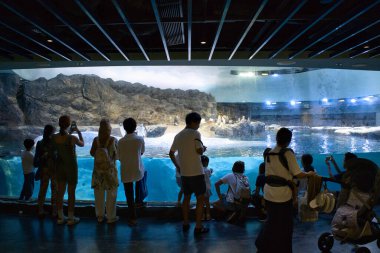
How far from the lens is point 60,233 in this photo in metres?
4.46

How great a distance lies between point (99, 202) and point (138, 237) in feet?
3.34

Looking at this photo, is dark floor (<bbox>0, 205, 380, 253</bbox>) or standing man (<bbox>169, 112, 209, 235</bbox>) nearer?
dark floor (<bbox>0, 205, 380, 253</bbox>)

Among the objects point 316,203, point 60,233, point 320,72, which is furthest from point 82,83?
point 316,203

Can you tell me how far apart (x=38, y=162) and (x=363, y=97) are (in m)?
10.4

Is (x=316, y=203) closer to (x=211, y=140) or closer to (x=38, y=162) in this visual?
(x=38, y=162)

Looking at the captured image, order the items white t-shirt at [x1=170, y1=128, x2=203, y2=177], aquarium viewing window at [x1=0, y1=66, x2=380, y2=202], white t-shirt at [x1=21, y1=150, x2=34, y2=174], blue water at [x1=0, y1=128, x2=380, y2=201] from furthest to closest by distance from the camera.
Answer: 1. blue water at [x1=0, y1=128, x2=380, y2=201]
2. aquarium viewing window at [x1=0, y1=66, x2=380, y2=202]
3. white t-shirt at [x1=21, y1=150, x2=34, y2=174]
4. white t-shirt at [x1=170, y1=128, x2=203, y2=177]

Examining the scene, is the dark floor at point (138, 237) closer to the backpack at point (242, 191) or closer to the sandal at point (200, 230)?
the sandal at point (200, 230)

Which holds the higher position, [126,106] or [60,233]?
[126,106]

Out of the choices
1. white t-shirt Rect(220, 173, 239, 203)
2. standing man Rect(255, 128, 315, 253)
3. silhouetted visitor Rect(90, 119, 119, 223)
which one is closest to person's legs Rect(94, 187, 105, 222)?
silhouetted visitor Rect(90, 119, 119, 223)

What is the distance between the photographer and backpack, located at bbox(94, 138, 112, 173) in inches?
190

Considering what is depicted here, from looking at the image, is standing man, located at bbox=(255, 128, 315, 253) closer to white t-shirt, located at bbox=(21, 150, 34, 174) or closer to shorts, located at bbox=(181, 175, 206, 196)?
shorts, located at bbox=(181, 175, 206, 196)

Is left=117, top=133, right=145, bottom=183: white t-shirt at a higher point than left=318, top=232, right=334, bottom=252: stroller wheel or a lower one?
higher

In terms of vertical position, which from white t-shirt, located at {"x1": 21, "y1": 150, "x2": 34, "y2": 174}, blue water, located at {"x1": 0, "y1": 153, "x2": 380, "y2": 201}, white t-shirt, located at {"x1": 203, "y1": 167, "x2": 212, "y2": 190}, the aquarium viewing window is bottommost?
blue water, located at {"x1": 0, "y1": 153, "x2": 380, "y2": 201}

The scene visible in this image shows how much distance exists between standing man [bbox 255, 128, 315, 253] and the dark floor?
2.05 ft
